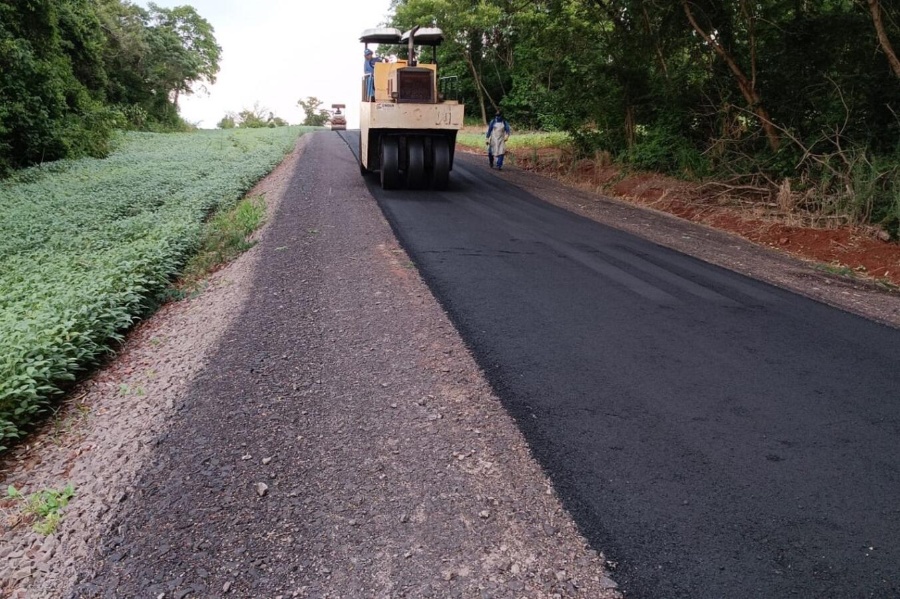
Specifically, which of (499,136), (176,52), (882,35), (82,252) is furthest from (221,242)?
(176,52)

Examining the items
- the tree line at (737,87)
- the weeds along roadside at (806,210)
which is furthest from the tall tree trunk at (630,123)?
the weeds along roadside at (806,210)

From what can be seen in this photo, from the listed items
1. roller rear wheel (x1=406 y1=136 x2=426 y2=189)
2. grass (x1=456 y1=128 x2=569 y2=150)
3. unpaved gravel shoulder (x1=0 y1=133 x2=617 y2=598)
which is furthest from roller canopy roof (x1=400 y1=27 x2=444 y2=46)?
unpaved gravel shoulder (x1=0 y1=133 x2=617 y2=598)

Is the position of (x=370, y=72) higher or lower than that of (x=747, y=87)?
higher

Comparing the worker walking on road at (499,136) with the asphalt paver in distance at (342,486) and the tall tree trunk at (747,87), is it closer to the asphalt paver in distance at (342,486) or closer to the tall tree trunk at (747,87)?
the tall tree trunk at (747,87)

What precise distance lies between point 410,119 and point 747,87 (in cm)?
693

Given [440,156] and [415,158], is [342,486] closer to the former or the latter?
[415,158]

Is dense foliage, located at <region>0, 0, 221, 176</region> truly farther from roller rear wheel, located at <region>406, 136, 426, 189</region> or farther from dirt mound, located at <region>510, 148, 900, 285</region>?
dirt mound, located at <region>510, 148, 900, 285</region>

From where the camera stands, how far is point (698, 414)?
393 cm

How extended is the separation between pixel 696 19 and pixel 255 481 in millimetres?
13274

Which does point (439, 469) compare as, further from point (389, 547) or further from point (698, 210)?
point (698, 210)

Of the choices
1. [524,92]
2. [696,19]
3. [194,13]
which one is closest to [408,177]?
[696,19]

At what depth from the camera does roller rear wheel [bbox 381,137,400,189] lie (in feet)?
41.3

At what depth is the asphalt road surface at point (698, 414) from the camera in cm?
273

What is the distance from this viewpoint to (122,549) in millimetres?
2822
